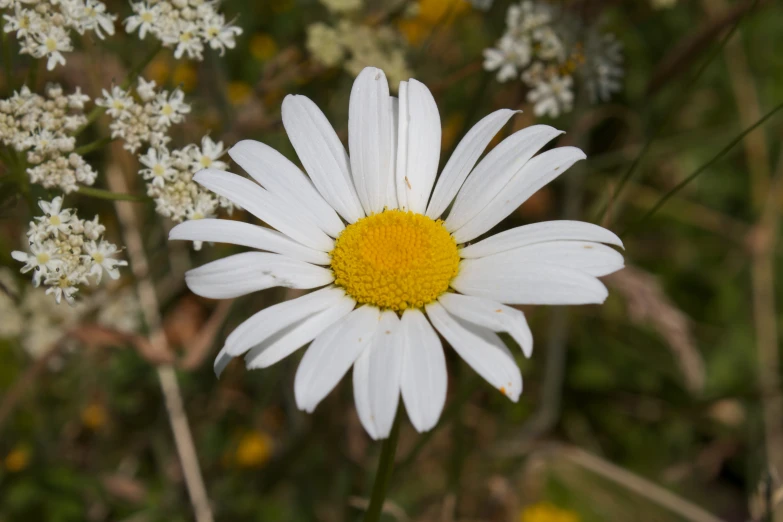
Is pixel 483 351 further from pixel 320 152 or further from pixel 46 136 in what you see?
pixel 46 136

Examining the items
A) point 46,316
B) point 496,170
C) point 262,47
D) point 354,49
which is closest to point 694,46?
point 354,49

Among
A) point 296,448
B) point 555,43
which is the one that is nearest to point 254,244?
point 555,43

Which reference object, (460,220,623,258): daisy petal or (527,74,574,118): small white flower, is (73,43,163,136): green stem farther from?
(527,74,574,118): small white flower

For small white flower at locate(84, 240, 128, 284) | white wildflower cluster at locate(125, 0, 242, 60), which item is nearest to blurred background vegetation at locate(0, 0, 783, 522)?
white wildflower cluster at locate(125, 0, 242, 60)

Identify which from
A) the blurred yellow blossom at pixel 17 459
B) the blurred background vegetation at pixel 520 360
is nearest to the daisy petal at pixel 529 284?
the blurred background vegetation at pixel 520 360

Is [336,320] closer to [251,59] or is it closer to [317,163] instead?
[317,163]
